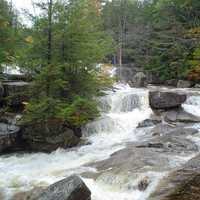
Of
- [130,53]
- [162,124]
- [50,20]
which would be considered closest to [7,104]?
[50,20]

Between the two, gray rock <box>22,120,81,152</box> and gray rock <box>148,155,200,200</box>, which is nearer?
gray rock <box>148,155,200,200</box>

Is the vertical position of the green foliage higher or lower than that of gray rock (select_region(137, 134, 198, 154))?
higher

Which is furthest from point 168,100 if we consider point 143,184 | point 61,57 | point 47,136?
point 143,184

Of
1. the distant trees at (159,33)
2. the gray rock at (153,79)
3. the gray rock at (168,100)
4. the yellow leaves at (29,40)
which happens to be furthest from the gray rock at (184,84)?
the yellow leaves at (29,40)

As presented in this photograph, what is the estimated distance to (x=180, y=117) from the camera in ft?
54.0

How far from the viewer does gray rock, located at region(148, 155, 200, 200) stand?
627 cm

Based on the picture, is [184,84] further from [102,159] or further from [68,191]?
[68,191]

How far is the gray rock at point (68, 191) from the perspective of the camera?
276 inches

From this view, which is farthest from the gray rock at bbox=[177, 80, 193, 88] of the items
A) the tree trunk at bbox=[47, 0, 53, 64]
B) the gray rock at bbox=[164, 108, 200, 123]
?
the tree trunk at bbox=[47, 0, 53, 64]

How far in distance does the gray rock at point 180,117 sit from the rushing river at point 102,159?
1.12m

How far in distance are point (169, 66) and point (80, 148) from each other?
61.8 ft

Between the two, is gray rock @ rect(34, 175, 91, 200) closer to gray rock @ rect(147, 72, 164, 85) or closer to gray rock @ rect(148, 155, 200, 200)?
gray rock @ rect(148, 155, 200, 200)

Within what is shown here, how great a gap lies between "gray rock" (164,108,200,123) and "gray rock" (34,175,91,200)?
9657mm

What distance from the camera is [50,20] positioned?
14648 mm
